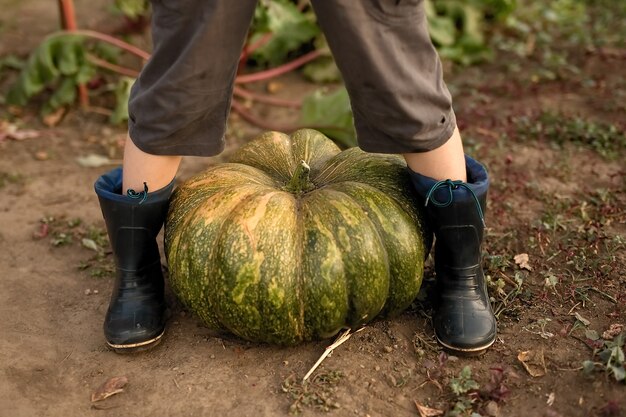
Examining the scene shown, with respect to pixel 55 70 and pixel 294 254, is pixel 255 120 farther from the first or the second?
pixel 294 254

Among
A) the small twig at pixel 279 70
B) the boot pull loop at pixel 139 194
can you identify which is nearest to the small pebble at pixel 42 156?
the small twig at pixel 279 70

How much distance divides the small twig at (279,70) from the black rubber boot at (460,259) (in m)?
2.27

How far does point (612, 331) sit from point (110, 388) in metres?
1.74

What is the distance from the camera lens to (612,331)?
263 cm

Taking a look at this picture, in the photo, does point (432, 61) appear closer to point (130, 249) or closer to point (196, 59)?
point (196, 59)

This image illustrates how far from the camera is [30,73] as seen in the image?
4.46 metres

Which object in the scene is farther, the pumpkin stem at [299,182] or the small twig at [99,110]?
the small twig at [99,110]

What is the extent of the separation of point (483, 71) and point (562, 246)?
2.29m

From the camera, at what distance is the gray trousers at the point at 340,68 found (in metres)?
2.16

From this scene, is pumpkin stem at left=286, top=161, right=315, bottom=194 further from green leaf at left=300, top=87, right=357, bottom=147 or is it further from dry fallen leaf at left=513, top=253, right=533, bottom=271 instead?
green leaf at left=300, top=87, right=357, bottom=147

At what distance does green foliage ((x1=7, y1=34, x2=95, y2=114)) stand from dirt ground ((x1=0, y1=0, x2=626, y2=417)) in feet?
1.53

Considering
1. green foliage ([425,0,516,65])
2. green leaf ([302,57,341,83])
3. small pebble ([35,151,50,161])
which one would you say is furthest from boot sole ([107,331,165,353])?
green foliage ([425,0,516,65])

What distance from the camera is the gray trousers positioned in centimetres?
216

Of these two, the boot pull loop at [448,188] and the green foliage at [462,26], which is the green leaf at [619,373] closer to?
the boot pull loop at [448,188]
